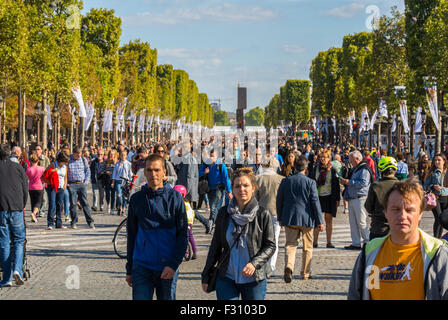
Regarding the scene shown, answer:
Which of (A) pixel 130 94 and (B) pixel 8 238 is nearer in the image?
(B) pixel 8 238

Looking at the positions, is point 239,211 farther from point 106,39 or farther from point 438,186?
point 106,39

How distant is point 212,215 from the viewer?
1498 cm

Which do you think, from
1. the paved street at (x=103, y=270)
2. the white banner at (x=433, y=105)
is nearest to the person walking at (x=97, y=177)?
the paved street at (x=103, y=270)

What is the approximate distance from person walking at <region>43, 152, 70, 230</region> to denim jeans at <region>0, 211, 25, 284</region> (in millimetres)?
6007

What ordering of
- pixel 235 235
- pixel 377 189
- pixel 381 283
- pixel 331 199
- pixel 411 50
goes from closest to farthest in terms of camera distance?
1. pixel 381 283
2. pixel 235 235
3. pixel 377 189
4. pixel 331 199
5. pixel 411 50

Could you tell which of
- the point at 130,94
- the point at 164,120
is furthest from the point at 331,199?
the point at 164,120

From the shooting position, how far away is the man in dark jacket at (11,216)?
893 centimetres

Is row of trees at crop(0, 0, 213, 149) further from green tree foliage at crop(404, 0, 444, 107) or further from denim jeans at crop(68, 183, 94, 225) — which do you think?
Result: green tree foliage at crop(404, 0, 444, 107)

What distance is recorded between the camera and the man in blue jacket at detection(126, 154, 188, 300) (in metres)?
5.68

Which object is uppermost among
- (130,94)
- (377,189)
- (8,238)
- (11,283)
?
(130,94)

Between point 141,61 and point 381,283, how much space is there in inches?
2471

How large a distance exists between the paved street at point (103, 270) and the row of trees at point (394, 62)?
18043mm

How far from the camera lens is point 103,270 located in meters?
10.3
